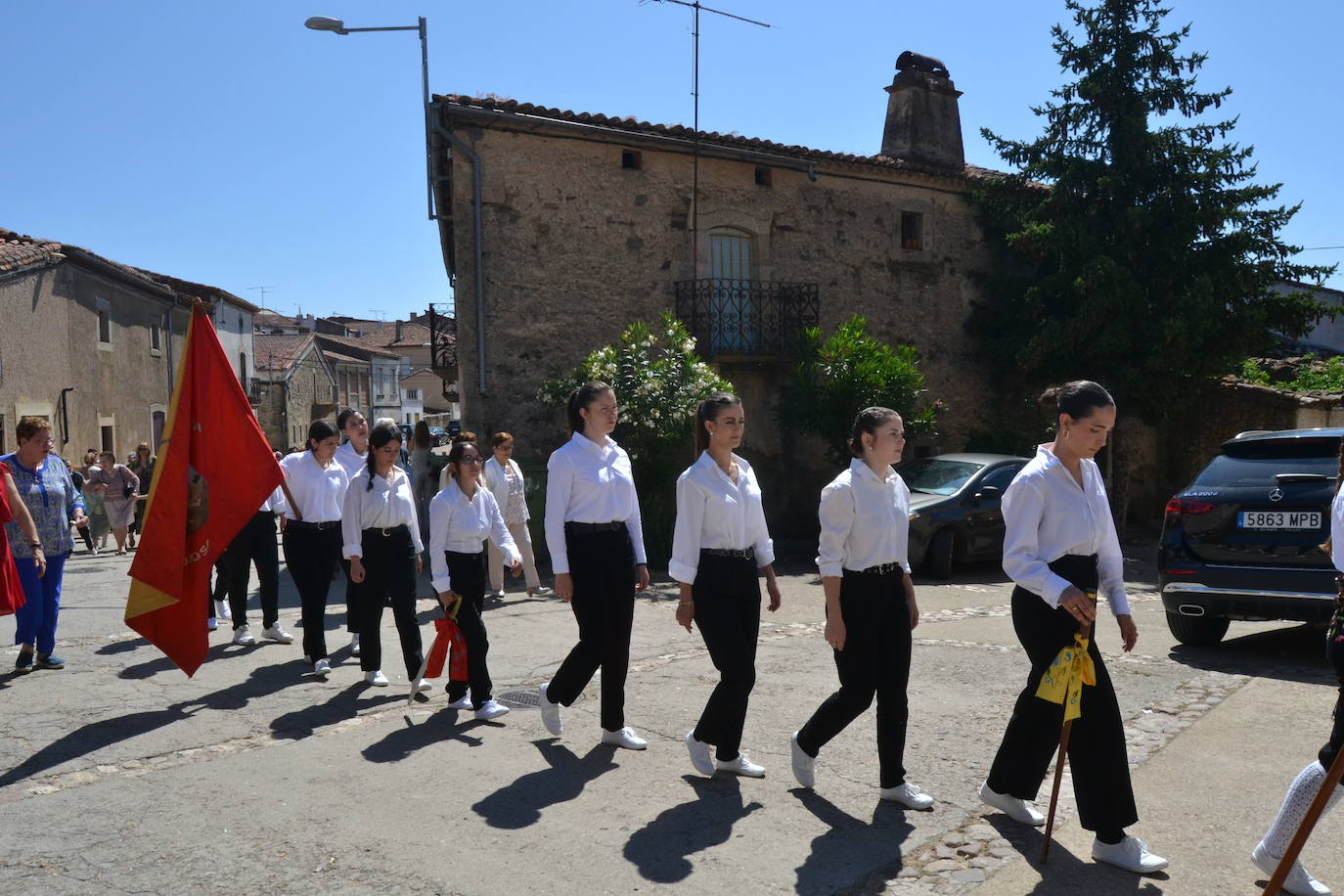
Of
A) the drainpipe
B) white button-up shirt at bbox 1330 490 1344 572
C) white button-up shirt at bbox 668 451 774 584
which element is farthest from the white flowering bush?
white button-up shirt at bbox 1330 490 1344 572

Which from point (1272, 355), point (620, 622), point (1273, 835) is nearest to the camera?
point (1273, 835)

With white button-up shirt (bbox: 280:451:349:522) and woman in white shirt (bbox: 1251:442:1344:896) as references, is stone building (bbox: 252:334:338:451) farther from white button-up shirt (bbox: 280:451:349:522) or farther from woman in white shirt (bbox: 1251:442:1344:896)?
woman in white shirt (bbox: 1251:442:1344:896)

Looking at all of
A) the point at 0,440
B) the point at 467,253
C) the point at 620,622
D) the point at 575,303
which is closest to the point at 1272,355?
the point at 575,303

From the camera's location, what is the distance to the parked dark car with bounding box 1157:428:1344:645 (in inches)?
277

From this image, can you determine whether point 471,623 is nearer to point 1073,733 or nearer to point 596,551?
point 596,551

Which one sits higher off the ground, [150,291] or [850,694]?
[150,291]

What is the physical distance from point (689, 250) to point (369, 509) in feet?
36.2

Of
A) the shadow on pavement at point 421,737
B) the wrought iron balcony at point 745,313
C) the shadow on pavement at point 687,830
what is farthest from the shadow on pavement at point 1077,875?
the wrought iron balcony at point 745,313

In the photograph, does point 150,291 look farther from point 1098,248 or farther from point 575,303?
point 1098,248

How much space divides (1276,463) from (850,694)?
459 centimetres

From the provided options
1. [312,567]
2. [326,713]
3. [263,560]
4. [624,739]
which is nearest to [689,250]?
[263,560]

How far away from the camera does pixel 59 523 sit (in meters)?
7.67

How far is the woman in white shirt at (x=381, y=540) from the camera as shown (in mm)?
6812

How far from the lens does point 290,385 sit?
166ft
